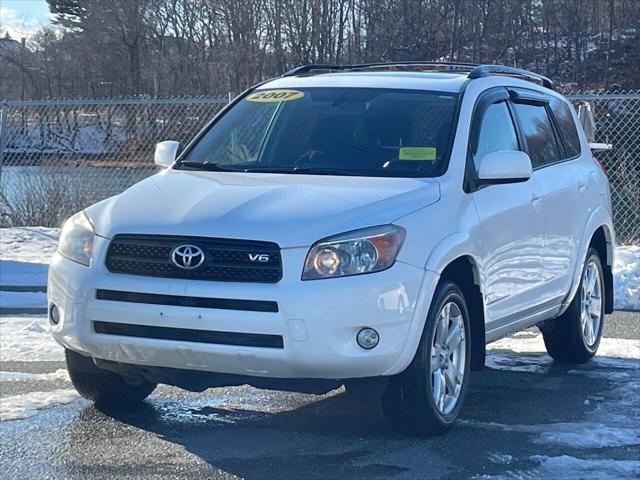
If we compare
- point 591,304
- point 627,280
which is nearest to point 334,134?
point 591,304

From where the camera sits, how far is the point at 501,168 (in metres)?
5.68

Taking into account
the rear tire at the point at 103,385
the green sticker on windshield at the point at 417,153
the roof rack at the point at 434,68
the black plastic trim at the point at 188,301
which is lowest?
the rear tire at the point at 103,385

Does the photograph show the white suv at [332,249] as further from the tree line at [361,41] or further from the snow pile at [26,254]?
the tree line at [361,41]

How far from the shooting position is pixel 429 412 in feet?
16.8

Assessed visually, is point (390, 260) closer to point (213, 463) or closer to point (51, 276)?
point (213, 463)

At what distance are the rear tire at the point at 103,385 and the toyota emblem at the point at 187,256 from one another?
3.11ft

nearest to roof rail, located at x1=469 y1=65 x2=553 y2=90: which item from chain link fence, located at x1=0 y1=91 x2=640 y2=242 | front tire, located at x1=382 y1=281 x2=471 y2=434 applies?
front tire, located at x1=382 y1=281 x2=471 y2=434

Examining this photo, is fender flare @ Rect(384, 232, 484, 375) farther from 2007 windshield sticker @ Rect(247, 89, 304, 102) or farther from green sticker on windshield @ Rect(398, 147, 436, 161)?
2007 windshield sticker @ Rect(247, 89, 304, 102)

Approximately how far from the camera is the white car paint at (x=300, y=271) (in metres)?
4.68

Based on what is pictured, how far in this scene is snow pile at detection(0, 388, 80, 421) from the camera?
580 centimetres

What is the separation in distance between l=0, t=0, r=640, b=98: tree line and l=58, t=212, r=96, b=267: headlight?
1754 cm

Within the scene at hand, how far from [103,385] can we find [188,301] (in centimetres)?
119

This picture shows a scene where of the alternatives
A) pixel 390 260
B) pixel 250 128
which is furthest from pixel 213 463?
pixel 250 128

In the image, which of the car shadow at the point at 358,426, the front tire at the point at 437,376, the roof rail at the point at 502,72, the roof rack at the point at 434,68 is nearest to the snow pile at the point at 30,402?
the car shadow at the point at 358,426
